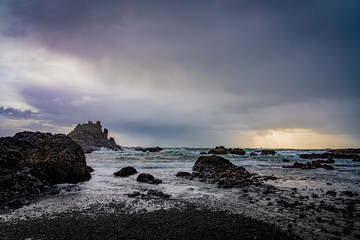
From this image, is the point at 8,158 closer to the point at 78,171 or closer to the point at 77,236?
the point at 78,171

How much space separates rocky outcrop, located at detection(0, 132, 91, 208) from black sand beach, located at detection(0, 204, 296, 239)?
3.02 meters

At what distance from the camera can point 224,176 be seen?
1535cm

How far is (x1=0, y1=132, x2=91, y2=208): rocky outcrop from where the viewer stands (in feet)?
28.1

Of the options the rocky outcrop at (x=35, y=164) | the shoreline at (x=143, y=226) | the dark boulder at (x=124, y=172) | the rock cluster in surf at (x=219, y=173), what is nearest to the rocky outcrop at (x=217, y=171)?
the rock cluster in surf at (x=219, y=173)

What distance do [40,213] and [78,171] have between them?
6662 mm

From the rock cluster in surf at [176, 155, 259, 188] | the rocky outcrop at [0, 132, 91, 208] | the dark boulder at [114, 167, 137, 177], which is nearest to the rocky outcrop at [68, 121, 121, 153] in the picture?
the dark boulder at [114, 167, 137, 177]

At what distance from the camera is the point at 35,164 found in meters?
11.0

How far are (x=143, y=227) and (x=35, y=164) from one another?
8988mm

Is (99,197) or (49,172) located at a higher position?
(49,172)

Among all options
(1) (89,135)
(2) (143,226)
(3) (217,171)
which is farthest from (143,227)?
(1) (89,135)

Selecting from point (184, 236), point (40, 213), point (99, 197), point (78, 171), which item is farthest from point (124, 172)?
point (184, 236)

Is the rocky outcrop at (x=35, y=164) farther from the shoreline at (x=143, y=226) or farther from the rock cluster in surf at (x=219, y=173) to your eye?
the rock cluster in surf at (x=219, y=173)

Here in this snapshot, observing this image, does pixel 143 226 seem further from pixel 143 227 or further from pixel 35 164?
pixel 35 164

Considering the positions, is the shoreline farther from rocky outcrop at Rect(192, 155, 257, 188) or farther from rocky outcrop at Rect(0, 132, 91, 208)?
rocky outcrop at Rect(192, 155, 257, 188)
